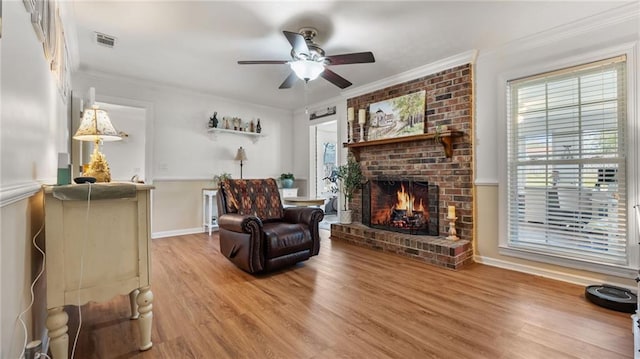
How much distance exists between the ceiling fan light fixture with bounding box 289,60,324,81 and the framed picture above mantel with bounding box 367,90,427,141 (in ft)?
5.31

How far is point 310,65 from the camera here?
8.77 ft

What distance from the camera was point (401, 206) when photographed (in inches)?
157

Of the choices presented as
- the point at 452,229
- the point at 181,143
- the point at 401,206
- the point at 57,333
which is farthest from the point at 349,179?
the point at 57,333

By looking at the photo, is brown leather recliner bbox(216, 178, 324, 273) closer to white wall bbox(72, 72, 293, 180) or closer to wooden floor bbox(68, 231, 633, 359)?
wooden floor bbox(68, 231, 633, 359)

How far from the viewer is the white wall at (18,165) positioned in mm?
977

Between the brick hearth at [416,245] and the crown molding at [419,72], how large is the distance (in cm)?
207

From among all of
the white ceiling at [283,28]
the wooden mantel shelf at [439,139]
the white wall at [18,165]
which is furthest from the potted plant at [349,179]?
the white wall at [18,165]

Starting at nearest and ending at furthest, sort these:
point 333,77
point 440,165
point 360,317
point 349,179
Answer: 1. point 360,317
2. point 333,77
3. point 440,165
4. point 349,179

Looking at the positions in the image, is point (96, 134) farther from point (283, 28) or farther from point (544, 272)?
point (544, 272)

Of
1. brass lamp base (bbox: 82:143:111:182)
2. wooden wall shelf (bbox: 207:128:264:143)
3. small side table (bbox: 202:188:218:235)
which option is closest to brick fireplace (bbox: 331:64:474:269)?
small side table (bbox: 202:188:218:235)

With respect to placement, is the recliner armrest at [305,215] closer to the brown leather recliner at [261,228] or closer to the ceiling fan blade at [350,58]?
the brown leather recliner at [261,228]

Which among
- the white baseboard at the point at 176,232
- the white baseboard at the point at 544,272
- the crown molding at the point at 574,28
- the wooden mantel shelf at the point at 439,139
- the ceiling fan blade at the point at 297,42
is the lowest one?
the white baseboard at the point at 544,272

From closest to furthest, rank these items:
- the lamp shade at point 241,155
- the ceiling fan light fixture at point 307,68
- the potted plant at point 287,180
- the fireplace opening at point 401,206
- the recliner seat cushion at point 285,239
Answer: the ceiling fan light fixture at point 307,68 < the recliner seat cushion at point 285,239 < the fireplace opening at point 401,206 < the lamp shade at point 241,155 < the potted plant at point 287,180

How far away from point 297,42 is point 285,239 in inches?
71.5
